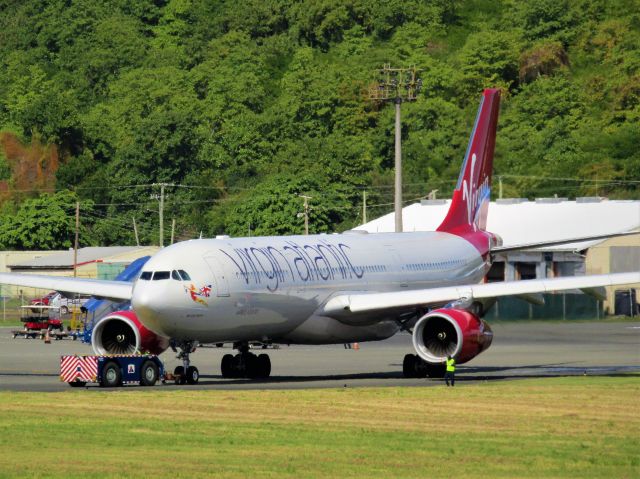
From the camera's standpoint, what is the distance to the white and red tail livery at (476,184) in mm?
61250

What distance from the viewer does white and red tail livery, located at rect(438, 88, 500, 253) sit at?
201ft

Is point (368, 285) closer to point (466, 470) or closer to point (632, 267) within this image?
point (466, 470)

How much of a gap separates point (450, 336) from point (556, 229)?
204ft

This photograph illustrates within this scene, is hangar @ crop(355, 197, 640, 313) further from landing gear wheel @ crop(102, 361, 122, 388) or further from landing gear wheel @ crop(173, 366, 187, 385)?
landing gear wheel @ crop(102, 361, 122, 388)

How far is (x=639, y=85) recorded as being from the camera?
18962 centimetres

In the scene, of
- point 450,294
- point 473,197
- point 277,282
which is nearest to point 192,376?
point 277,282

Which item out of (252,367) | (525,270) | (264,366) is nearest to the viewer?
(252,367)

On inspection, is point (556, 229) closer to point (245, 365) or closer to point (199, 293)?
point (245, 365)

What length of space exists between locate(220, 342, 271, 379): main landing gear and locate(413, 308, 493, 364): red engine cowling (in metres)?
5.22

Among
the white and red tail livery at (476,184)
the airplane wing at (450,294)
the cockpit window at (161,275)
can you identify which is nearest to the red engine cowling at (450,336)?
the airplane wing at (450,294)

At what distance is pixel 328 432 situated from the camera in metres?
33.5

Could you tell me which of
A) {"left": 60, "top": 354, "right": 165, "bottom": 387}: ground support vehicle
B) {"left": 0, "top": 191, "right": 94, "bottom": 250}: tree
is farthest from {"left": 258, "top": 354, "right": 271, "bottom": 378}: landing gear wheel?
{"left": 0, "top": 191, "right": 94, "bottom": 250}: tree

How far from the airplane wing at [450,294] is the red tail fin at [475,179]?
32.9 ft

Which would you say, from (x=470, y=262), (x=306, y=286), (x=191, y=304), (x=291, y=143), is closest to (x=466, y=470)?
(x=191, y=304)
